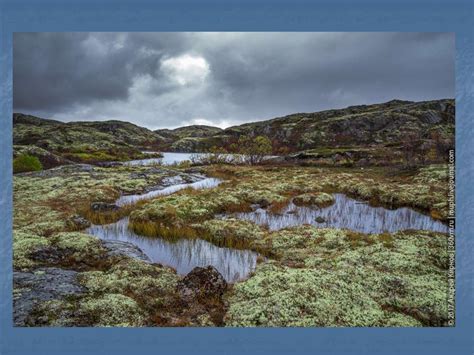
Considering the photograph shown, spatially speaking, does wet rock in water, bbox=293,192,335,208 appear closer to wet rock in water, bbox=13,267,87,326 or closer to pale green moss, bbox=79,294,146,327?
Result: pale green moss, bbox=79,294,146,327

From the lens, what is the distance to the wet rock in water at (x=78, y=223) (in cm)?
682

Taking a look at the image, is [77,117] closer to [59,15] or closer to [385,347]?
[59,15]

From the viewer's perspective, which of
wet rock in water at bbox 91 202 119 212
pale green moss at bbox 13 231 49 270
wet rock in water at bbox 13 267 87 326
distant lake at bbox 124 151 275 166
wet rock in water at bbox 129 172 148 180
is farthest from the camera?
distant lake at bbox 124 151 275 166

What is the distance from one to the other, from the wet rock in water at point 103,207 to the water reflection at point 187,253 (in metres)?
0.88

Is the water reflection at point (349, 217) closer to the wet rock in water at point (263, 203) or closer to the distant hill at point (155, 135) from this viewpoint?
the wet rock in water at point (263, 203)

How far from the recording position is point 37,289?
4.57 m

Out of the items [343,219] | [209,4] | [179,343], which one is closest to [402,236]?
[343,219]

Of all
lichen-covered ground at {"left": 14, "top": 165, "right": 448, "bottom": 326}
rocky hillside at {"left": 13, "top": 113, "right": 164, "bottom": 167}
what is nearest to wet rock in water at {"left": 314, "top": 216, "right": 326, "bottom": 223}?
lichen-covered ground at {"left": 14, "top": 165, "right": 448, "bottom": 326}

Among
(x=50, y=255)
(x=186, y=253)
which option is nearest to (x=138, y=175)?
Answer: (x=50, y=255)

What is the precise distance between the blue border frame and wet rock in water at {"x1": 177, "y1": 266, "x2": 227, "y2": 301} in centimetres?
53

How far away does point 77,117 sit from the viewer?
291 inches

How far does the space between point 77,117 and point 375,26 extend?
7464mm

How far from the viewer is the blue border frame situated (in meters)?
4.34

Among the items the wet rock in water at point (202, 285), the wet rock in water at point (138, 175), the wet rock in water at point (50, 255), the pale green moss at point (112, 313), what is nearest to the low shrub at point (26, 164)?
the wet rock in water at point (50, 255)
